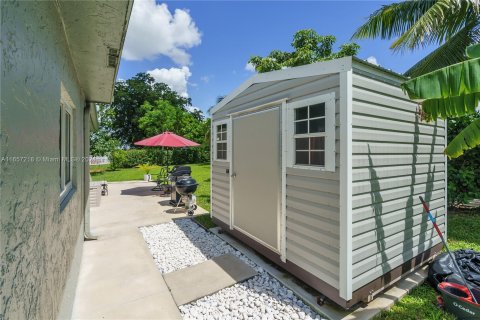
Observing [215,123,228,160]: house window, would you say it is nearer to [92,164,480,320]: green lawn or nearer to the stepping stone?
[92,164,480,320]: green lawn

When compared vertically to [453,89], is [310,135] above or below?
below

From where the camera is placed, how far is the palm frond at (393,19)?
736 centimetres

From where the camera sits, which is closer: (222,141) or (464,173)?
(222,141)

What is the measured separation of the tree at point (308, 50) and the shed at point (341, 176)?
32.2 ft

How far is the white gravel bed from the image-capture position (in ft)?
9.35

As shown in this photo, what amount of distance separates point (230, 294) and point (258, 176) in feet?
6.20

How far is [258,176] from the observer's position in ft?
13.8

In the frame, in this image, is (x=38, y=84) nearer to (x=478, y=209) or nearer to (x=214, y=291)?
(x=214, y=291)

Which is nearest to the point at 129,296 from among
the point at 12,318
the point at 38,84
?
the point at 12,318

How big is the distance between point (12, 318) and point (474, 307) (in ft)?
12.6

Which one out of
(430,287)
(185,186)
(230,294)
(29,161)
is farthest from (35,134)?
(185,186)

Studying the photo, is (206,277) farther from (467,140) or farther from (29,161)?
(467,140)

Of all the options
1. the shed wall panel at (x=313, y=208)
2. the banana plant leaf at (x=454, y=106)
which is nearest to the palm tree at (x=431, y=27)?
the banana plant leaf at (x=454, y=106)

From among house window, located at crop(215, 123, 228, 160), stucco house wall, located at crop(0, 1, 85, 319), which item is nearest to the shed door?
house window, located at crop(215, 123, 228, 160)
